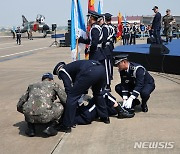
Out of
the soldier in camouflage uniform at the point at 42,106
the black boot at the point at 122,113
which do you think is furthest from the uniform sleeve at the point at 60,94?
the black boot at the point at 122,113

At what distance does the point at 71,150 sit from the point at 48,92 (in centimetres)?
97

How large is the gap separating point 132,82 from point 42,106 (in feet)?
6.61

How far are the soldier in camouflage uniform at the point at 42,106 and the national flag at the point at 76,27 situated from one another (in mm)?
1677

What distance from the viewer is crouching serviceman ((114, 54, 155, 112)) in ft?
18.7

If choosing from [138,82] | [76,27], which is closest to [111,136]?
[138,82]

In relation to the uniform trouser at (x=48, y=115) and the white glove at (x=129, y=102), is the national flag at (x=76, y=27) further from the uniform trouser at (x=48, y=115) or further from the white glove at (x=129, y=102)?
the uniform trouser at (x=48, y=115)

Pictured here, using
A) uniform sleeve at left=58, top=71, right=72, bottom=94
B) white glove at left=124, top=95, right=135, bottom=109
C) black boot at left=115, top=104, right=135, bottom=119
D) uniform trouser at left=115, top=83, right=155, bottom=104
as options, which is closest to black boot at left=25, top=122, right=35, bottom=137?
uniform sleeve at left=58, top=71, right=72, bottom=94

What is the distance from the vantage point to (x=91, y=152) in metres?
4.17

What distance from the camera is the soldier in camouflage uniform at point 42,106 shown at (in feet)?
15.4

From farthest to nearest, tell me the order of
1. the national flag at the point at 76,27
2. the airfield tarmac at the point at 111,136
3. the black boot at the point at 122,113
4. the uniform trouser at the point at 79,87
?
the national flag at the point at 76,27 → the black boot at the point at 122,113 → the uniform trouser at the point at 79,87 → the airfield tarmac at the point at 111,136

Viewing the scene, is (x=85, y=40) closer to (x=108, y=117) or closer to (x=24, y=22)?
(x=108, y=117)

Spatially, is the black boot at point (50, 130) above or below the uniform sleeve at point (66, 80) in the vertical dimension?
below

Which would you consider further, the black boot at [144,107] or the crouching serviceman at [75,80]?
the black boot at [144,107]

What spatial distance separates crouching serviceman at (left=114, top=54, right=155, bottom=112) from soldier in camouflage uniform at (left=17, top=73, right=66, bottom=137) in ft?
4.24
